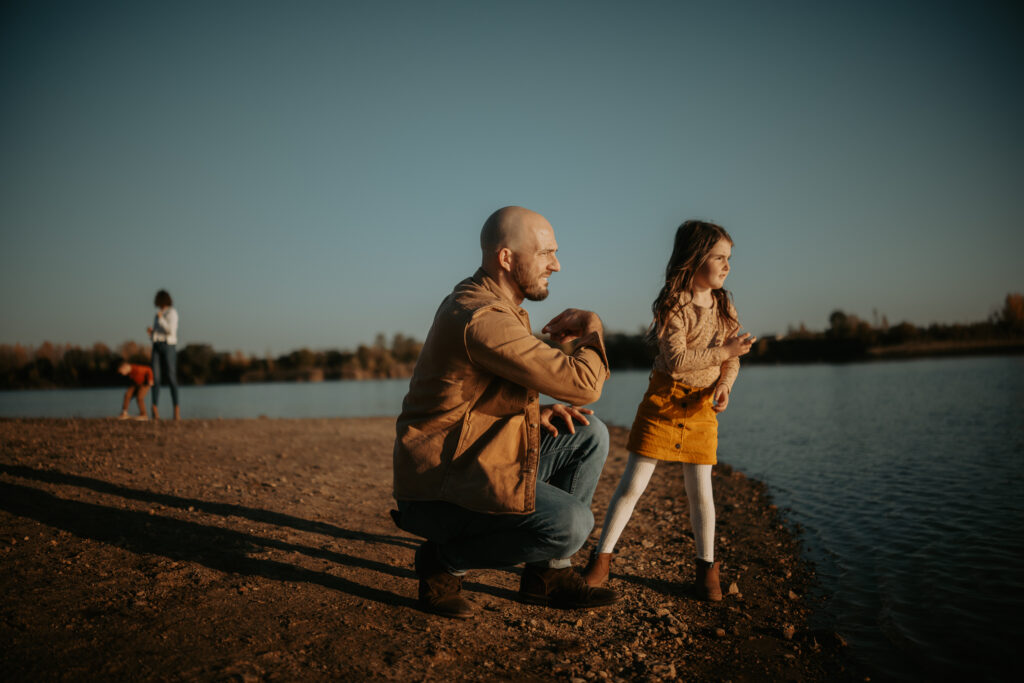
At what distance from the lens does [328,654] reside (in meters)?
2.24

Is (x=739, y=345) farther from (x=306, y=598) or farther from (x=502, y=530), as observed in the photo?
(x=306, y=598)

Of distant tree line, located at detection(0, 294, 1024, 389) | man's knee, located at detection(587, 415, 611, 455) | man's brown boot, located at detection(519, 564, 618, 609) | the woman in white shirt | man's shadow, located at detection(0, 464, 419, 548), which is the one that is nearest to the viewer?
man's brown boot, located at detection(519, 564, 618, 609)

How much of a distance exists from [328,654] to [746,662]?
5.77 ft

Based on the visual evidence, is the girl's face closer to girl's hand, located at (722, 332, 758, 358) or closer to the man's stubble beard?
girl's hand, located at (722, 332, 758, 358)

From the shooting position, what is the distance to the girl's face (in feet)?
10.5

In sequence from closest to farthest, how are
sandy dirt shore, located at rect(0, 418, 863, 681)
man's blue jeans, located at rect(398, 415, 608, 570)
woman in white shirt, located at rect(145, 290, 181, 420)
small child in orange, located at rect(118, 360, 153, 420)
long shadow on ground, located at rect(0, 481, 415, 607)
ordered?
sandy dirt shore, located at rect(0, 418, 863, 681)
man's blue jeans, located at rect(398, 415, 608, 570)
long shadow on ground, located at rect(0, 481, 415, 607)
woman in white shirt, located at rect(145, 290, 181, 420)
small child in orange, located at rect(118, 360, 153, 420)

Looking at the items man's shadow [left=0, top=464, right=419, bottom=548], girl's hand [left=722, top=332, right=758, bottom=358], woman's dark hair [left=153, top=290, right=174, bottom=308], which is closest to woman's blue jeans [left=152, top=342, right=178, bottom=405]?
woman's dark hair [left=153, top=290, right=174, bottom=308]

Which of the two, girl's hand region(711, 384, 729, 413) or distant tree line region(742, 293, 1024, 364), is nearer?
girl's hand region(711, 384, 729, 413)

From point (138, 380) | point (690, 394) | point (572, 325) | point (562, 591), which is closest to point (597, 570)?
point (562, 591)

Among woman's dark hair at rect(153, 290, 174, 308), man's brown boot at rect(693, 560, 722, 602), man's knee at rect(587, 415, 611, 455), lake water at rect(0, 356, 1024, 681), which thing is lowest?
lake water at rect(0, 356, 1024, 681)

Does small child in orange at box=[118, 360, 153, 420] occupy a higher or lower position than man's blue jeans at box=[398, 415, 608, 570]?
higher

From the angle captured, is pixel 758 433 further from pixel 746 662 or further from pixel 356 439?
pixel 746 662

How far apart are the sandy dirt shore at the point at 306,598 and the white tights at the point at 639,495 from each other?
323 mm

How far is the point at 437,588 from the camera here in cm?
263
